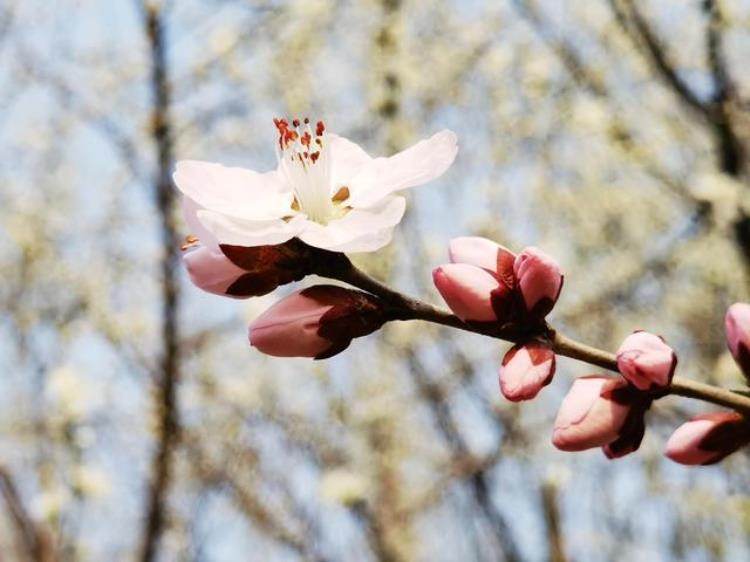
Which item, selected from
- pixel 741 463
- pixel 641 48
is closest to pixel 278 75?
pixel 641 48

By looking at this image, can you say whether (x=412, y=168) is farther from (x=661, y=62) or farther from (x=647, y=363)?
(x=661, y=62)

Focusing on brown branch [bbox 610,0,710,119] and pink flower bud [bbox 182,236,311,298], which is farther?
brown branch [bbox 610,0,710,119]

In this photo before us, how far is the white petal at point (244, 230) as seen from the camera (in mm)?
744

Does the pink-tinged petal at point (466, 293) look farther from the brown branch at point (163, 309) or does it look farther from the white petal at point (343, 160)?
the brown branch at point (163, 309)

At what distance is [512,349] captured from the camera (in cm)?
79

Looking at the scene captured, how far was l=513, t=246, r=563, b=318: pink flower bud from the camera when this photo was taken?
0.78 m

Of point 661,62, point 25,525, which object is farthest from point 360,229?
point 25,525

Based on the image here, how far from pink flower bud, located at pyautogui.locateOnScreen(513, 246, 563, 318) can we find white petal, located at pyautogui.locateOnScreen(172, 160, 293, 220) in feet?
0.74

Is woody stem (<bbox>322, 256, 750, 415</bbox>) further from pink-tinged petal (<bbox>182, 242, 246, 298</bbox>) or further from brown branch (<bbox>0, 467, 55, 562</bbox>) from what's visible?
brown branch (<bbox>0, 467, 55, 562</bbox>)

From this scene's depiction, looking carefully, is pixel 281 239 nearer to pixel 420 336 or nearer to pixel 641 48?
pixel 641 48

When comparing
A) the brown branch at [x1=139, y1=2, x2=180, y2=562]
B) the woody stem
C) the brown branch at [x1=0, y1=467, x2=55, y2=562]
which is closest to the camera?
the woody stem

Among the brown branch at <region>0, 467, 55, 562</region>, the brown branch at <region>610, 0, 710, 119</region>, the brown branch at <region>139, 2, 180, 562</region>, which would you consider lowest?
the brown branch at <region>0, 467, 55, 562</region>

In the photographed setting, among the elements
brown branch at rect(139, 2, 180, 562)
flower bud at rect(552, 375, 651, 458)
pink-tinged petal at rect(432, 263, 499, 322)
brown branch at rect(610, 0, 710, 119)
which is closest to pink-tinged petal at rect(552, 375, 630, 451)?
flower bud at rect(552, 375, 651, 458)

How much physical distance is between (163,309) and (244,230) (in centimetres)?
270
